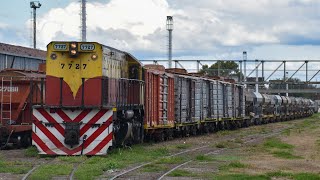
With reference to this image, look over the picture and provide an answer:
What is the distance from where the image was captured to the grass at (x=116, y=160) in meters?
13.9

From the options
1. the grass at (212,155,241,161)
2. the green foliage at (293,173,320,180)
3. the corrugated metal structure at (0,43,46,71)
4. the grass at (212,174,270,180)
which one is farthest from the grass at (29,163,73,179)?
the corrugated metal structure at (0,43,46,71)

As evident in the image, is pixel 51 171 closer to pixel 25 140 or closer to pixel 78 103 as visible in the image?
pixel 78 103

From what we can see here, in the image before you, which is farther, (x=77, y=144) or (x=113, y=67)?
(x=113, y=67)

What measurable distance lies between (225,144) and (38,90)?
8301mm

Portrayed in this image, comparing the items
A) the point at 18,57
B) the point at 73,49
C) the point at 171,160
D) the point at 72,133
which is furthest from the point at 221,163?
the point at 18,57

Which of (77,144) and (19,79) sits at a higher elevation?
(19,79)

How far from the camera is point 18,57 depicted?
33562 millimetres

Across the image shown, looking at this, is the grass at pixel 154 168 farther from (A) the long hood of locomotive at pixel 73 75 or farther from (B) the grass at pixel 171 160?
(A) the long hood of locomotive at pixel 73 75

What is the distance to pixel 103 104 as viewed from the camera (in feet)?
60.1

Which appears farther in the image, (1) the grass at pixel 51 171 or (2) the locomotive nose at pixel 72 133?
(2) the locomotive nose at pixel 72 133

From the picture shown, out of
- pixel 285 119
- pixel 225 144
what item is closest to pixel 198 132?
pixel 225 144

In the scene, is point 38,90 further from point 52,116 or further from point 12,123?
point 52,116

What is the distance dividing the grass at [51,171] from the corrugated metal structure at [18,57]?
1728 centimetres

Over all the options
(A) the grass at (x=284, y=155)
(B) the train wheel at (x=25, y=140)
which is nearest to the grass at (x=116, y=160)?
(A) the grass at (x=284, y=155)
